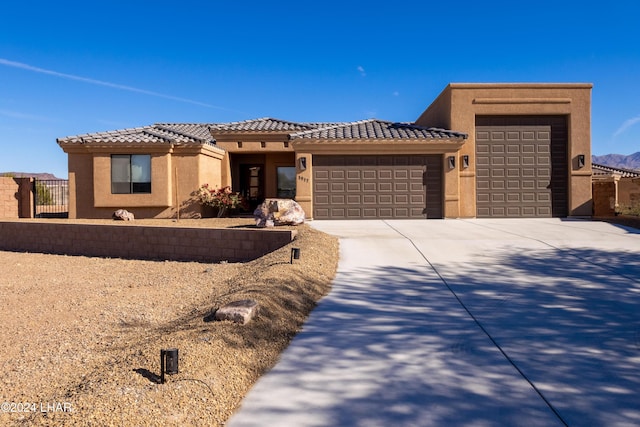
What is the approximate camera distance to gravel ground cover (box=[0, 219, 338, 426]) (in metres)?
3.18

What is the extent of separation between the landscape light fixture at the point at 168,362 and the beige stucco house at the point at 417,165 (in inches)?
545

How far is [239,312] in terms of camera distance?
4.84m

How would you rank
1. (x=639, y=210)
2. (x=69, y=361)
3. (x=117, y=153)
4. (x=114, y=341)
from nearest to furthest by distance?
(x=69, y=361), (x=114, y=341), (x=639, y=210), (x=117, y=153)

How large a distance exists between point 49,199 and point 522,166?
25.1m

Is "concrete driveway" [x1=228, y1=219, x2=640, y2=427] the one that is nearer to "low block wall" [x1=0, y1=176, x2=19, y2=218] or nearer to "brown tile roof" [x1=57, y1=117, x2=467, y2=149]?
"brown tile roof" [x1=57, y1=117, x2=467, y2=149]

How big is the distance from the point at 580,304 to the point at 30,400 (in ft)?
20.7

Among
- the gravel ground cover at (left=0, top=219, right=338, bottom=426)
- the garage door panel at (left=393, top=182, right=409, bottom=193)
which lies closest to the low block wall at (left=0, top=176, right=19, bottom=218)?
the gravel ground cover at (left=0, top=219, right=338, bottom=426)

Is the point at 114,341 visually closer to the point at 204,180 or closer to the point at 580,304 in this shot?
the point at 580,304

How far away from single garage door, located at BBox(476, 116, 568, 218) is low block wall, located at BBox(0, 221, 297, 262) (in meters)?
10.2

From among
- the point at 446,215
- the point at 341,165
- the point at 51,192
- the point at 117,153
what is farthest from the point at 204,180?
the point at 51,192

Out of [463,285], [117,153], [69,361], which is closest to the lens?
[69,361]

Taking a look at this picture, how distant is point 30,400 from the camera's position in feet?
12.9

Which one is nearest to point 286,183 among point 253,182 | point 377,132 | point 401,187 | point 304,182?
point 253,182

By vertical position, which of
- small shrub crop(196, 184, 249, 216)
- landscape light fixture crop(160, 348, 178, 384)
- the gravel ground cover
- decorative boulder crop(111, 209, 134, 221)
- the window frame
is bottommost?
the gravel ground cover
